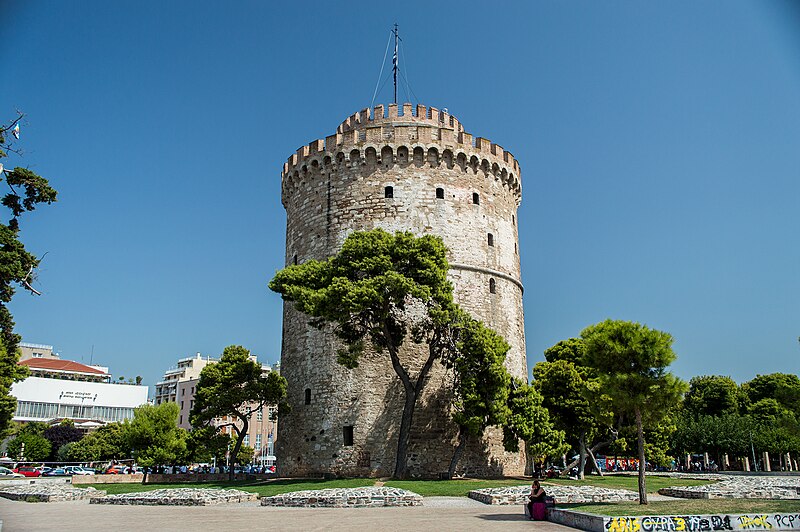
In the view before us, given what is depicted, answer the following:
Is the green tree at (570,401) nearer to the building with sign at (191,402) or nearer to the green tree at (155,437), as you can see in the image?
the green tree at (155,437)

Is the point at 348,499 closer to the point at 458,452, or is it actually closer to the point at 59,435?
the point at 458,452

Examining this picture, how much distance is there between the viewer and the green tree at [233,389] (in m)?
24.5

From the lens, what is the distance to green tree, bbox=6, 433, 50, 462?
1850 inches

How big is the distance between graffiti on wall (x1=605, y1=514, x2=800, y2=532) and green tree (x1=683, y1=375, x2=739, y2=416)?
42.6 meters

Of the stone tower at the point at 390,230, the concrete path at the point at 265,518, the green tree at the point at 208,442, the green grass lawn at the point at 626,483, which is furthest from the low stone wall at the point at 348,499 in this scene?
the green tree at the point at 208,442

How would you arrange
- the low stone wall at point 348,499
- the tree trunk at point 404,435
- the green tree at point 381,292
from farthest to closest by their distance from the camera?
the tree trunk at point 404,435
the green tree at point 381,292
the low stone wall at point 348,499

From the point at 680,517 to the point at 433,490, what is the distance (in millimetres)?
8706

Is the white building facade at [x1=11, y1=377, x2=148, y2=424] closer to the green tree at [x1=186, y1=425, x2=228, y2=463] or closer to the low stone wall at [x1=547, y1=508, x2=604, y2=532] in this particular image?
the green tree at [x1=186, y1=425, x2=228, y2=463]

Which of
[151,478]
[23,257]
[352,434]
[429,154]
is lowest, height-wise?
[151,478]

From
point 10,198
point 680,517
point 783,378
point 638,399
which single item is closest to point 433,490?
point 638,399

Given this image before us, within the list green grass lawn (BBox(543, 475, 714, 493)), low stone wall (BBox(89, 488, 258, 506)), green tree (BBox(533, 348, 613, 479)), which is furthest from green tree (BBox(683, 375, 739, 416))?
low stone wall (BBox(89, 488, 258, 506))

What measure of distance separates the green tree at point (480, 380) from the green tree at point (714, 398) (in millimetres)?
33731

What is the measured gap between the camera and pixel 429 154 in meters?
25.9

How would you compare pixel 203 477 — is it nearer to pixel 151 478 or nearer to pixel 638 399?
pixel 151 478
